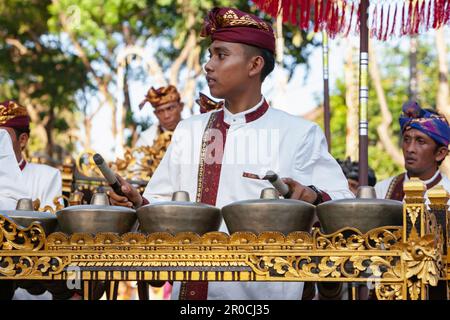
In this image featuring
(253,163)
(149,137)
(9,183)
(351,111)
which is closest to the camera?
(253,163)

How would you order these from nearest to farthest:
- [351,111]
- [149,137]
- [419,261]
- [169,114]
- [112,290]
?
[419,261], [112,290], [169,114], [149,137], [351,111]

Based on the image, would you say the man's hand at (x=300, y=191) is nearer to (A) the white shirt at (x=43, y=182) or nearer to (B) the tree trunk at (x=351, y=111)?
(A) the white shirt at (x=43, y=182)

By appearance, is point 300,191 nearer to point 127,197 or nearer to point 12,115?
point 127,197

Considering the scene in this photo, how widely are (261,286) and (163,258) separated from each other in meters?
0.96

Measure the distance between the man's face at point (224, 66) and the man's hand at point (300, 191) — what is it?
2.67 feet

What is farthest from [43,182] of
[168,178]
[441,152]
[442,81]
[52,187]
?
[442,81]

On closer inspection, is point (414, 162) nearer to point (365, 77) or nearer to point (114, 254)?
point (365, 77)

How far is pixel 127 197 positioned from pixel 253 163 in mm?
666

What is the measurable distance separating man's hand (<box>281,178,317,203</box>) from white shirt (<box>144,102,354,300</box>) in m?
0.33

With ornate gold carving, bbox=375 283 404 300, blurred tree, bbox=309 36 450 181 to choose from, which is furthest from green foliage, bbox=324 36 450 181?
ornate gold carving, bbox=375 283 404 300

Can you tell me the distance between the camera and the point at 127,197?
5.23m

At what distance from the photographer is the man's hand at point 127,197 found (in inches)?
204

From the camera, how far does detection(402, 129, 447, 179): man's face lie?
7691mm

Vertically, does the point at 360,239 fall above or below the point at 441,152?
below
